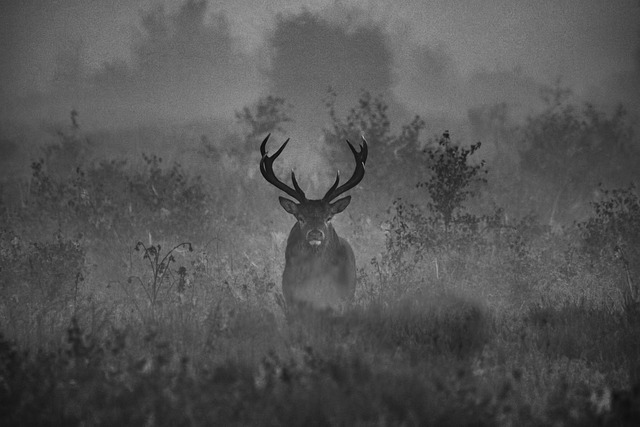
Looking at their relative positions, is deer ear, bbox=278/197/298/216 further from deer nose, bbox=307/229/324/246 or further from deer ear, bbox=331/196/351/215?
deer nose, bbox=307/229/324/246

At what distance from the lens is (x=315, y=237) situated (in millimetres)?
5750

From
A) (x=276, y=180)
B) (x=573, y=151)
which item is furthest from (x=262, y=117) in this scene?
(x=573, y=151)

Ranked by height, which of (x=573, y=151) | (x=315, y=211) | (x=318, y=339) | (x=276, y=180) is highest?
(x=573, y=151)

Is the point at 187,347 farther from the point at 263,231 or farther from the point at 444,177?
the point at 263,231

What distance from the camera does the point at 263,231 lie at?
427 inches

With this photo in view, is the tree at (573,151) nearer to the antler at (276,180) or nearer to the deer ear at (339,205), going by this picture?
the deer ear at (339,205)

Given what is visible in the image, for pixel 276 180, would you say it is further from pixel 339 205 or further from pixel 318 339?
pixel 318 339

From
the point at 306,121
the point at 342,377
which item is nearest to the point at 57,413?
the point at 342,377

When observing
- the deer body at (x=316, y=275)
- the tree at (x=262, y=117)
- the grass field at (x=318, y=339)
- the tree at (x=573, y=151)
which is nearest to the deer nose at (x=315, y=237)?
the deer body at (x=316, y=275)

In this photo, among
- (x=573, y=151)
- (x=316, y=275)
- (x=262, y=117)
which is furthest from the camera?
(x=573, y=151)

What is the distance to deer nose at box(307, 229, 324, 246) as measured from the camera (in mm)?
5742

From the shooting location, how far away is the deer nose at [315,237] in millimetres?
5742

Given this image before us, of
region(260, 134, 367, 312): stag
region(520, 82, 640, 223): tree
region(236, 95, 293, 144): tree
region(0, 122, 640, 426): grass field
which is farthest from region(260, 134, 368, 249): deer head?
region(520, 82, 640, 223): tree

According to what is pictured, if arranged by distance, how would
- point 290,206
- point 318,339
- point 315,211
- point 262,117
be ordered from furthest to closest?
point 262,117 → point 290,206 → point 315,211 → point 318,339
